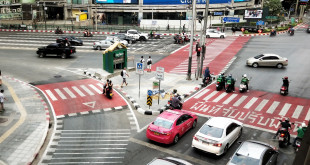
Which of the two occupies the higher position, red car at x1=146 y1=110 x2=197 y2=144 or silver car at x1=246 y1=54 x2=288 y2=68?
silver car at x1=246 y1=54 x2=288 y2=68

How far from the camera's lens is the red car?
13.9 m

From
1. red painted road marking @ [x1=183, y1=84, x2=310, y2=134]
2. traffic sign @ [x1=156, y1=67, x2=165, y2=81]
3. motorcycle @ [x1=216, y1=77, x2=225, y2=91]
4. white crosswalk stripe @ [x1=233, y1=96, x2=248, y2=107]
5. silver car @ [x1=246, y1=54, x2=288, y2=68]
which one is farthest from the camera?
silver car @ [x1=246, y1=54, x2=288, y2=68]

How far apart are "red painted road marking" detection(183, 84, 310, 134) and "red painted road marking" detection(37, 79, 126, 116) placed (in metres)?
6.01

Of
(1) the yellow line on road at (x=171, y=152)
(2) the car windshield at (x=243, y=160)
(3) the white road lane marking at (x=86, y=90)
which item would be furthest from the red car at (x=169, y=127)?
(3) the white road lane marking at (x=86, y=90)

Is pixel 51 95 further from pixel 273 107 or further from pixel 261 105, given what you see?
pixel 273 107

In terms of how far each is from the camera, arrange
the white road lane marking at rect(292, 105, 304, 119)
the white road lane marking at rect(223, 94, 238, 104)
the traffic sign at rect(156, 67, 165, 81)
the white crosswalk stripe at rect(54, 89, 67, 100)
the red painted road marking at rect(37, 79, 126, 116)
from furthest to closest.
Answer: the white crosswalk stripe at rect(54, 89, 67, 100)
the white road lane marking at rect(223, 94, 238, 104)
the red painted road marking at rect(37, 79, 126, 116)
the traffic sign at rect(156, 67, 165, 81)
the white road lane marking at rect(292, 105, 304, 119)

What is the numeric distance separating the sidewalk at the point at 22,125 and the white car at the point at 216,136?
25.7 ft

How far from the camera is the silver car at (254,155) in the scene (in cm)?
1119

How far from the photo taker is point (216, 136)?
1321 centimetres

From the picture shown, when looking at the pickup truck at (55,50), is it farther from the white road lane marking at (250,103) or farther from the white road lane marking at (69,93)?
the white road lane marking at (250,103)

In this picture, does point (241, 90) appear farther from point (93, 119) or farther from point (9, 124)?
point (9, 124)

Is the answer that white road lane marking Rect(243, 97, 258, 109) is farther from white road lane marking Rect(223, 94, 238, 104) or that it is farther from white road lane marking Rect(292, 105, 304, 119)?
white road lane marking Rect(292, 105, 304, 119)

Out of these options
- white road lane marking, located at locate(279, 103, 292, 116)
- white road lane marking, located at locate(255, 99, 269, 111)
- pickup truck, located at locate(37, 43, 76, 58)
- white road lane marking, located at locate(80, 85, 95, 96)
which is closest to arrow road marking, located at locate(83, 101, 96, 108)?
white road lane marking, located at locate(80, 85, 95, 96)

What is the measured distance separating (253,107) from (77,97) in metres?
13.3
